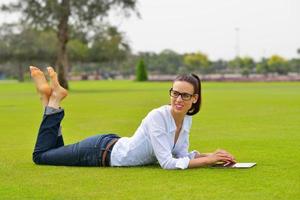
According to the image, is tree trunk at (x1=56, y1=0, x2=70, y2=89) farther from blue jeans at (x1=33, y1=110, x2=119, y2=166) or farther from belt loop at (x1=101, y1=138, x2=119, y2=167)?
belt loop at (x1=101, y1=138, x2=119, y2=167)

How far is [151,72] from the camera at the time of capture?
115m

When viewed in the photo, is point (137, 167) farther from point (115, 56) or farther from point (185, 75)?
point (115, 56)

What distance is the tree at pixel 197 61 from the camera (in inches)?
4536

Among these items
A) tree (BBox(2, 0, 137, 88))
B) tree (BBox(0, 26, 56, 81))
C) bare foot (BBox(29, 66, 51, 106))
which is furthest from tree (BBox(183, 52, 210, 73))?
bare foot (BBox(29, 66, 51, 106))

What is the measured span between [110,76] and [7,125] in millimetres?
96326

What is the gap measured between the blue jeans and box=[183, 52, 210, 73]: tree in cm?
10636

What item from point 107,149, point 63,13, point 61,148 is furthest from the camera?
point 63,13

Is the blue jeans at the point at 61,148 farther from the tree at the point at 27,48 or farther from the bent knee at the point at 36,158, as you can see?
the tree at the point at 27,48

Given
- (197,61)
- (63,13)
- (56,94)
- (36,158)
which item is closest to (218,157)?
(56,94)

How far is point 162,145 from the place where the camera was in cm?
630

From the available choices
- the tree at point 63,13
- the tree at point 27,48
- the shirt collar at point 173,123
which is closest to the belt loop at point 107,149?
the shirt collar at point 173,123

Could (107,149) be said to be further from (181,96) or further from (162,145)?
(181,96)

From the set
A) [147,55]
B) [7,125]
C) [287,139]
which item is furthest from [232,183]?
[147,55]

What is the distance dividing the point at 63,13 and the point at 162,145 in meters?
36.9
